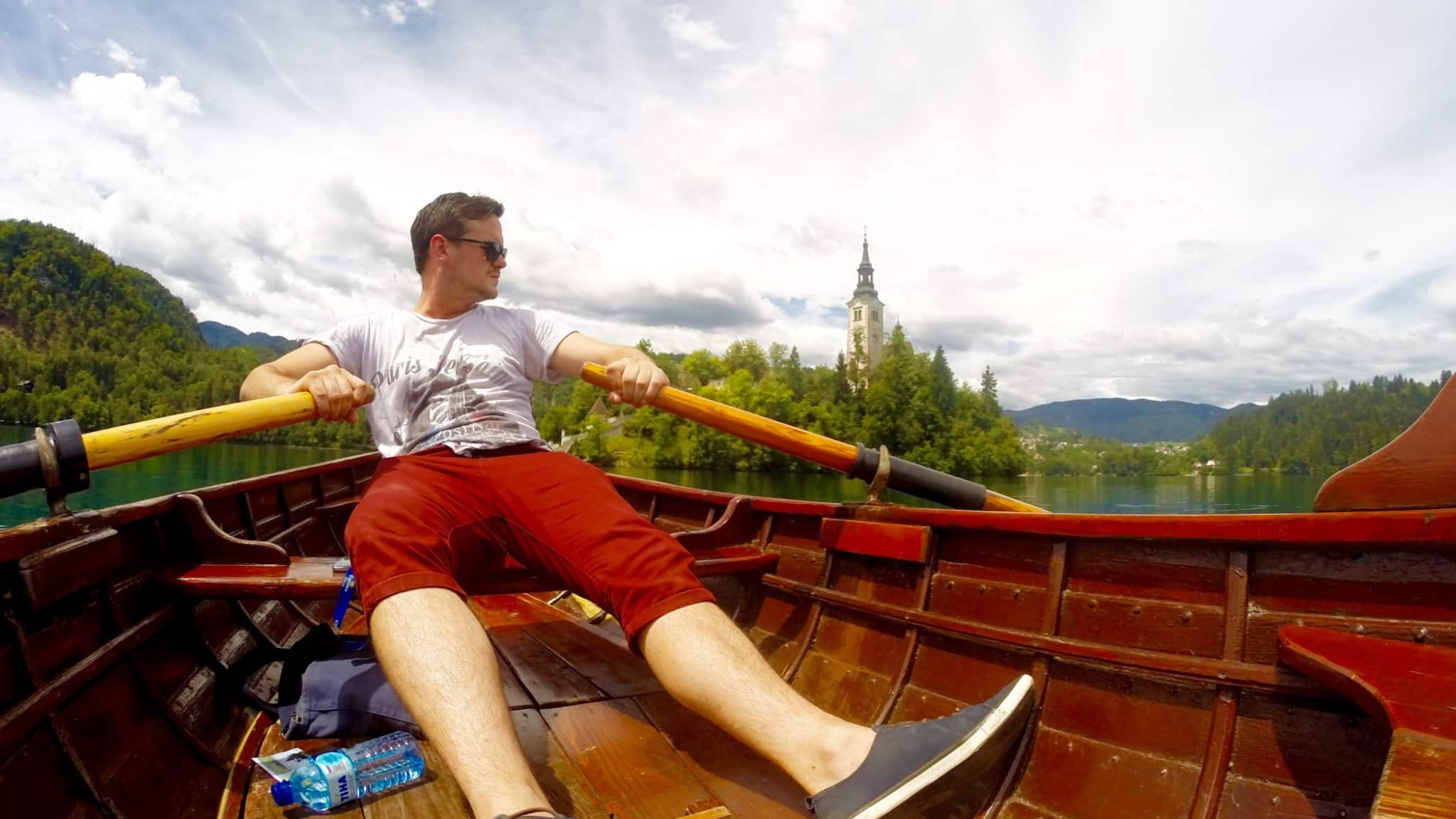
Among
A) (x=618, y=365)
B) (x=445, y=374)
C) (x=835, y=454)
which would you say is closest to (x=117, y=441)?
(x=445, y=374)

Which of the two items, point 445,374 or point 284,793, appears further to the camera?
point 445,374

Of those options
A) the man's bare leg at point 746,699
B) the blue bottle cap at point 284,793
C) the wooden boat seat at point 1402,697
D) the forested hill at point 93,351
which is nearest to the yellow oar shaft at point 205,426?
the blue bottle cap at point 284,793

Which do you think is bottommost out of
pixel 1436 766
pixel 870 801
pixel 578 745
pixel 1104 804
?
pixel 578 745

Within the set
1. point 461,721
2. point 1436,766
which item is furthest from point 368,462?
point 1436,766

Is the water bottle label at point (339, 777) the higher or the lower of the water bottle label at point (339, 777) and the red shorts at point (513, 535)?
the lower

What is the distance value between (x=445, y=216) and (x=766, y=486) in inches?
1875

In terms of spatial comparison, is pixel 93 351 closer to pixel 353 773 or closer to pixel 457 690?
pixel 353 773

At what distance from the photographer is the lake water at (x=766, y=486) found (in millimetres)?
35719

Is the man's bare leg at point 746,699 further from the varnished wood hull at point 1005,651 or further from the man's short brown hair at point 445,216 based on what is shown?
the man's short brown hair at point 445,216

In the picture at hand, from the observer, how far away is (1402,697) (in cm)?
131

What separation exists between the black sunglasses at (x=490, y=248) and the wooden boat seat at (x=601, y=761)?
1697 millimetres

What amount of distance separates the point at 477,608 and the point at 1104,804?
10.7 ft

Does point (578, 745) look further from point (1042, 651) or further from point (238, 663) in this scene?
point (1042, 651)

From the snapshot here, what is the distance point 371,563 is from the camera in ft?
6.52
